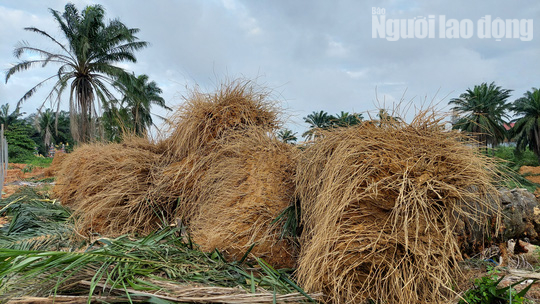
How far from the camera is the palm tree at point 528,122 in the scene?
3069cm

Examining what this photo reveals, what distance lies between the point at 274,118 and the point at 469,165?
250 centimetres

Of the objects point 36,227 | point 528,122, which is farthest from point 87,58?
point 528,122

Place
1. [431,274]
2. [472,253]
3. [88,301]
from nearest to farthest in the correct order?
[88,301] → [431,274] → [472,253]

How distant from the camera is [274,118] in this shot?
4.13 m

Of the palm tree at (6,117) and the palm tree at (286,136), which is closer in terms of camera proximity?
the palm tree at (286,136)

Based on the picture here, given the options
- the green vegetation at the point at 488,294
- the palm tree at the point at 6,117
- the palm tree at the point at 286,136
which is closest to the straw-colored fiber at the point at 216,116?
the palm tree at the point at 286,136

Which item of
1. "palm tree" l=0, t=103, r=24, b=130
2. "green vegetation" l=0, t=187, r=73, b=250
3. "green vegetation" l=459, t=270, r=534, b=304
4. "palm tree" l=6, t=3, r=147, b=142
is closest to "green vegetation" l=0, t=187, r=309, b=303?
"green vegetation" l=459, t=270, r=534, b=304

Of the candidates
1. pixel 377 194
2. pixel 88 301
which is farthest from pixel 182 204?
pixel 377 194

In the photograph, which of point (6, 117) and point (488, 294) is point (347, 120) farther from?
point (6, 117)

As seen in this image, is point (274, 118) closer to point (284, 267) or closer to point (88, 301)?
point (284, 267)

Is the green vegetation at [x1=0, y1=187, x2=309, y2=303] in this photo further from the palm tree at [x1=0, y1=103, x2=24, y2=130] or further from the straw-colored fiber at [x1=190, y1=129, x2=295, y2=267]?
the palm tree at [x1=0, y1=103, x2=24, y2=130]

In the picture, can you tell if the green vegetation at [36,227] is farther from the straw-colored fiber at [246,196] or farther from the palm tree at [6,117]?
the palm tree at [6,117]

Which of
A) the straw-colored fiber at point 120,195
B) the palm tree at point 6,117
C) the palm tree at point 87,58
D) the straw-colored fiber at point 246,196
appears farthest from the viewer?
the palm tree at point 6,117

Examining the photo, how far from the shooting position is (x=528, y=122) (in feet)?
102
